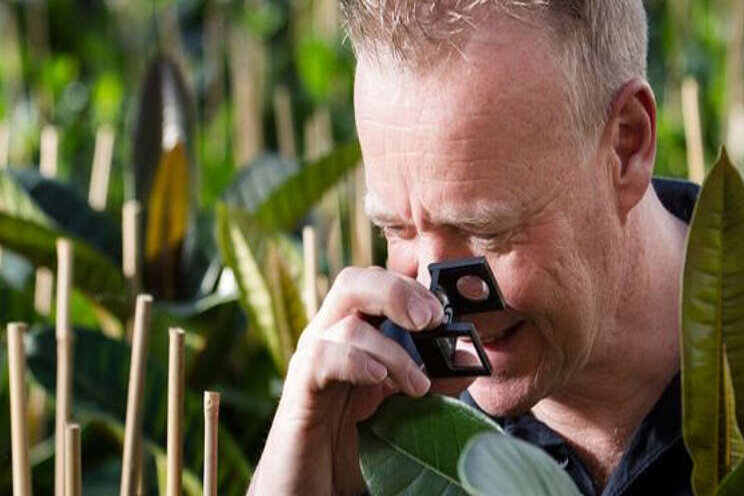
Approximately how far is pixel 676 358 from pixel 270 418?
0.88 m

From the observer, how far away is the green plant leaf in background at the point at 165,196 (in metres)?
2.67

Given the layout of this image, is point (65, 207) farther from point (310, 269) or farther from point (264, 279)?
point (310, 269)

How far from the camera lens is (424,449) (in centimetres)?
135

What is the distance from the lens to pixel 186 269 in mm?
2721

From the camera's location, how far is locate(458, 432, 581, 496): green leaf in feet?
3.54

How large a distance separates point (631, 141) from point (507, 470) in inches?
22.5

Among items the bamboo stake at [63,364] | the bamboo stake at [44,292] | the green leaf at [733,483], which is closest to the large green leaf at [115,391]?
the bamboo stake at [63,364]

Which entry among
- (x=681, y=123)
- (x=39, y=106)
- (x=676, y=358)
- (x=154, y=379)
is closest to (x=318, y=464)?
(x=676, y=358)

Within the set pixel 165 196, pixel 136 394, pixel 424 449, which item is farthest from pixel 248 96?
pixel 424 449

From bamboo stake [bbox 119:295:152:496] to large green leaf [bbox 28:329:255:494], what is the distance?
351 millimetres

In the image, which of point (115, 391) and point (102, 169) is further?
point (102, 169)

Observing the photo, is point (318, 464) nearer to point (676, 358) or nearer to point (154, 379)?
point (676, 358)

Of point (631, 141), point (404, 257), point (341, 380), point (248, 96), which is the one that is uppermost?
point (248, 96)

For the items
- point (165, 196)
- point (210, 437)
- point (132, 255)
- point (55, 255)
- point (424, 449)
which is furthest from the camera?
point (165, 196)
